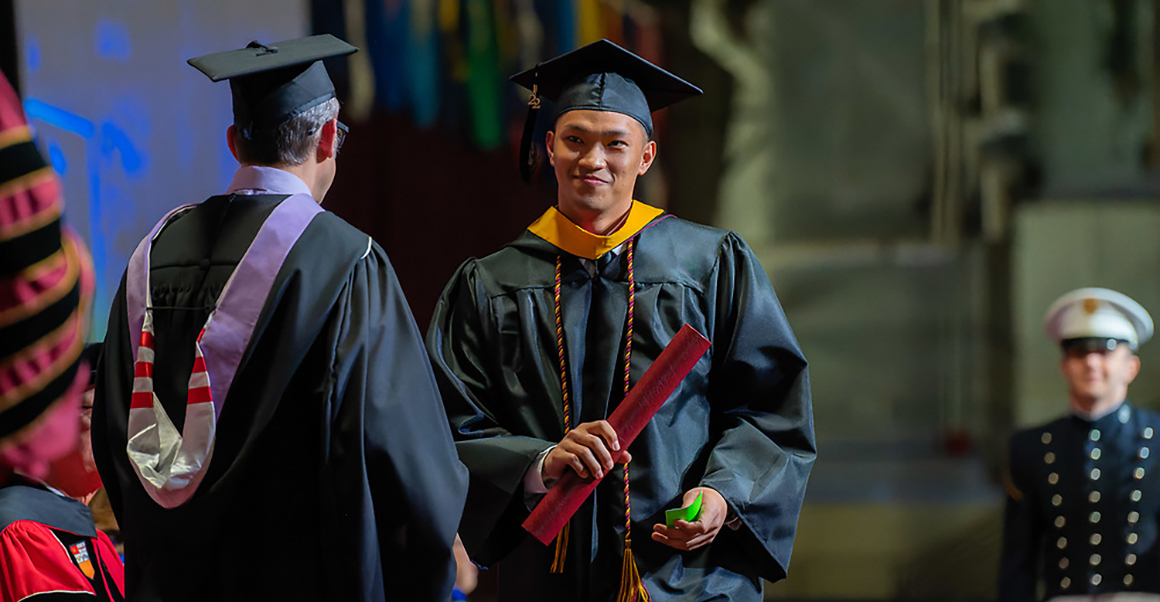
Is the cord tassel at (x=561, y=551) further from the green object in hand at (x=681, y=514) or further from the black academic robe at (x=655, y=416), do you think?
the green object in hand at (x=681, y=514)

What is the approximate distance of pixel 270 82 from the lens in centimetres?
203

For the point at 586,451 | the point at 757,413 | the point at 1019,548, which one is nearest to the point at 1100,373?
the point at 1019,548

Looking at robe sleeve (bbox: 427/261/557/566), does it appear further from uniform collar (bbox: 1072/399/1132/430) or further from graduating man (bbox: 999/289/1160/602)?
uniform collar (bbox: 1072/399/1132/430)

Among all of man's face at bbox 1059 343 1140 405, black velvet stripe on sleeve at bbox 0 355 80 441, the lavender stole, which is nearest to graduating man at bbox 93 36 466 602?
the lavender stole

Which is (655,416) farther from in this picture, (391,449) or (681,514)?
(391,449)

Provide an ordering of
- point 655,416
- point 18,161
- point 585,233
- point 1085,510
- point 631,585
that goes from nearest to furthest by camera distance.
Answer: point 18,161 → point 631,585 → point 655,416 → point 585,233 → point 1085,510

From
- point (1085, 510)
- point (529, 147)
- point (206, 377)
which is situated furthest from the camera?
point (1085, 510)

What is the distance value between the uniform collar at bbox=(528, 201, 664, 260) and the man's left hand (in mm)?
586

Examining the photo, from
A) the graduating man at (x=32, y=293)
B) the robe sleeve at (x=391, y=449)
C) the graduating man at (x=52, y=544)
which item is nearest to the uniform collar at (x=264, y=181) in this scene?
the robe sleeve at (x=391, y=449)

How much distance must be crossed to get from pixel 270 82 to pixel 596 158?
755mm

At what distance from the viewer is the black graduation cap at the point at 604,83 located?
2.52m

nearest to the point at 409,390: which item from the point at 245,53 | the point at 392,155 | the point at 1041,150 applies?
Result: the point at 245,53

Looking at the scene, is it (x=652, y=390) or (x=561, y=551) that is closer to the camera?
(x=652, y=390)

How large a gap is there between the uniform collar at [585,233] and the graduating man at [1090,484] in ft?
8.70
